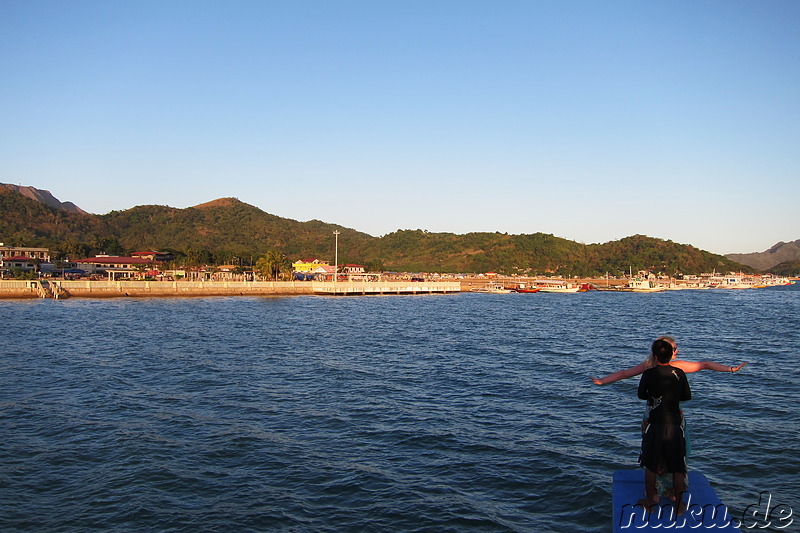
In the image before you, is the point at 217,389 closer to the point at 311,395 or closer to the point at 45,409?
the point at 311,395

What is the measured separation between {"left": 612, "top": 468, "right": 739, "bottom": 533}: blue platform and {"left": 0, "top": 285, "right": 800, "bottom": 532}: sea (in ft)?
12.9

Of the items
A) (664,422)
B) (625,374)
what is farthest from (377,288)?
(664,422)

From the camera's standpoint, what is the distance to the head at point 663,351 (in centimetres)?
696

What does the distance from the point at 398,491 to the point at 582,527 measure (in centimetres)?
379

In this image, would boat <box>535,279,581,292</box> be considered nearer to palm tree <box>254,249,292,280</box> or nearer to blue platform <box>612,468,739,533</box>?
palm tree <box>254,249,292,280</box>

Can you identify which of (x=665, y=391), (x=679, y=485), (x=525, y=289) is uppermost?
(x=665, y=391)

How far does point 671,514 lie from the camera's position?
6.68m

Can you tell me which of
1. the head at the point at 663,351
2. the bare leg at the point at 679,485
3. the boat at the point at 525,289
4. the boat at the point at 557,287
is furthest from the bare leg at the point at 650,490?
the boat at the point at 557,287

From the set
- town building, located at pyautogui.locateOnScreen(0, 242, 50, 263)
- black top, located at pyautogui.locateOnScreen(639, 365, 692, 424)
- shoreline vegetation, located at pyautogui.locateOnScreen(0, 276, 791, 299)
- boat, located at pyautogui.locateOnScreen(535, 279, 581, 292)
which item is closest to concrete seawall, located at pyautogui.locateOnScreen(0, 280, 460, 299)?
shoreline vegetation, located at pyautogui.locateOnScreen(0, 276, 791, 299)

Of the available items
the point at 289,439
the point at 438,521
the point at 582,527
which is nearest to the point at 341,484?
the point at 438,521

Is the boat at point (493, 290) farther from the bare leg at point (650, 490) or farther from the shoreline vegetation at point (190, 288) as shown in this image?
the bare leg at point (650, 490)

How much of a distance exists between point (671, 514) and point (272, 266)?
→ 109 m

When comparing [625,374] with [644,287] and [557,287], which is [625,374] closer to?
[557,287]

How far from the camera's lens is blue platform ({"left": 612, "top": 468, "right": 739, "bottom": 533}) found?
6418 mm
